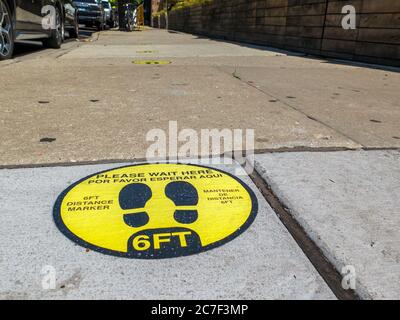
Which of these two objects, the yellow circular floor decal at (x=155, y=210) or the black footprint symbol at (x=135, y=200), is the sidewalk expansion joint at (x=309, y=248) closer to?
the yellow circular floor decal at (x=155, y=210)

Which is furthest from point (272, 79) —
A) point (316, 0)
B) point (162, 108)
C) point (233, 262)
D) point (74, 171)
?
point (316, 0)

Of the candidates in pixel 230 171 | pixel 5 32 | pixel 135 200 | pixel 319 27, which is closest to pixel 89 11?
pixel 319 27

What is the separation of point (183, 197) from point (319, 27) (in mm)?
9026

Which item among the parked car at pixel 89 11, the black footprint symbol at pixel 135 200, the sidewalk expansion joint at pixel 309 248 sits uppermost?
the parked car at pixel 89 11

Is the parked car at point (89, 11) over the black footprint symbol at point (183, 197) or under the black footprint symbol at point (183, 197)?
over

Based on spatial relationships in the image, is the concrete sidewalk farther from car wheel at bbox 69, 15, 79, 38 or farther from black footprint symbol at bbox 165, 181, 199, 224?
car wheel at bbox 69, 15, 79, 38

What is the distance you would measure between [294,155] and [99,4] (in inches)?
796

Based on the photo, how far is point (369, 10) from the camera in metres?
7.54

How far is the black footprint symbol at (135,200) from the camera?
1530 mm

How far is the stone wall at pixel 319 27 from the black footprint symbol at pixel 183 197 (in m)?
6.76

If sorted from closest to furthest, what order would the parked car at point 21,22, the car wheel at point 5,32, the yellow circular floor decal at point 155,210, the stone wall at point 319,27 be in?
the yellow circular floor decal at point 155,210
the car wheel at point 5,32
the parked car at point 21,22
the stone wall at point 319,27

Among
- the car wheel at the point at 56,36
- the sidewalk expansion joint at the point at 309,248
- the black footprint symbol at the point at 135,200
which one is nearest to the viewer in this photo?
the sidewalk expansion joint at the point at 309,248

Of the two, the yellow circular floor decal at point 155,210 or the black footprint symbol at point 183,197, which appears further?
the black footprint symbol at point 183,197

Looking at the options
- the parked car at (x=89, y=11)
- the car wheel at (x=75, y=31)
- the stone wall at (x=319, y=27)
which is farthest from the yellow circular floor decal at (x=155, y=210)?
the parked car at (x=89, y=11)
